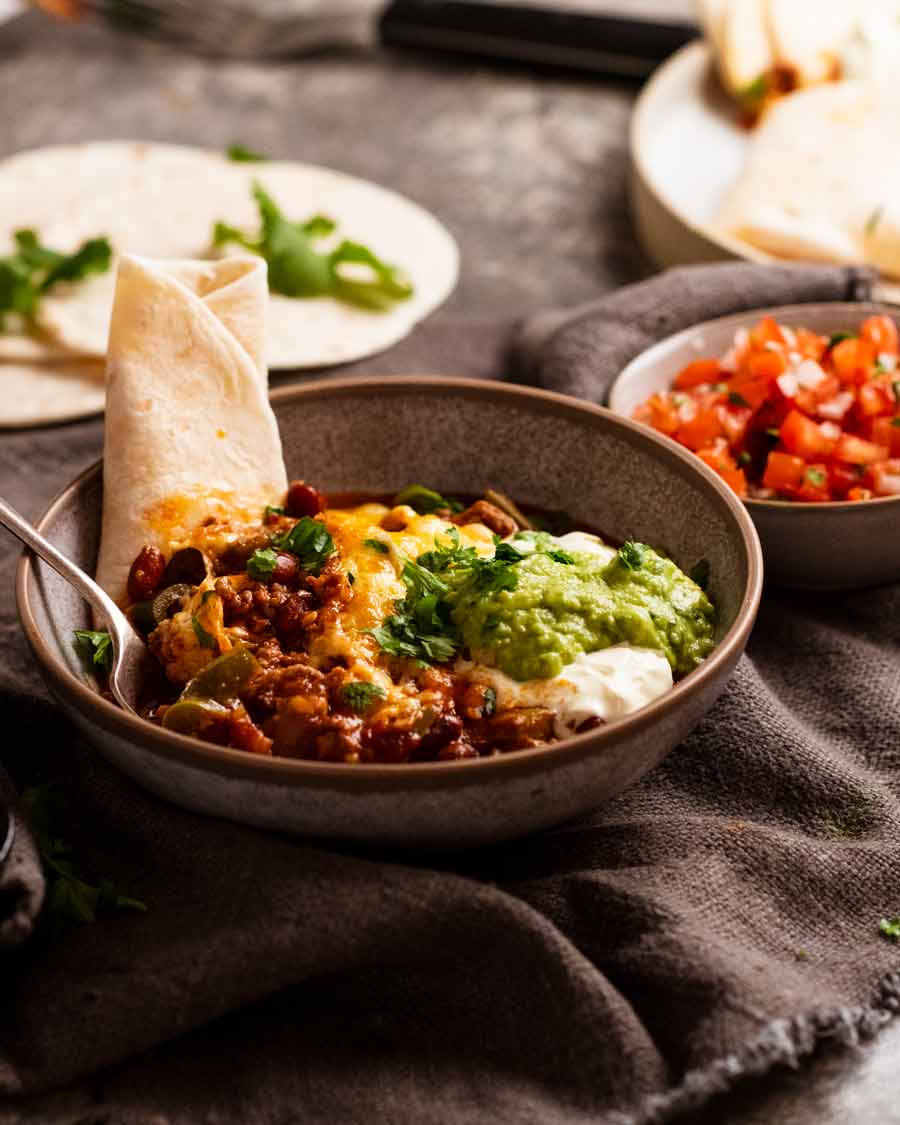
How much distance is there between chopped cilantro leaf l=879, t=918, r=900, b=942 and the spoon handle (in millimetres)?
1663

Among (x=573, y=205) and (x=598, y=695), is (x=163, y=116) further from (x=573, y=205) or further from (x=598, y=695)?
(x=598, y=695)

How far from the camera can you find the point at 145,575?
10.3 ft

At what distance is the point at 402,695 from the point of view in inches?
108

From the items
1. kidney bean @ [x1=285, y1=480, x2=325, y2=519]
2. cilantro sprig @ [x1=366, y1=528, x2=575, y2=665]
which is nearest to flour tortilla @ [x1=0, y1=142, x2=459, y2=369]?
kidney bean @ [x1=285, y1=480, x2=325, y2=519]

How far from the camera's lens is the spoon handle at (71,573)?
2.98m

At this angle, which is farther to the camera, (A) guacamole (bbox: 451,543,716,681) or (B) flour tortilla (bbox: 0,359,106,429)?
(B) flour tortilla (bbox: 0,359,106,429)

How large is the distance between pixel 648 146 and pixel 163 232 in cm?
204

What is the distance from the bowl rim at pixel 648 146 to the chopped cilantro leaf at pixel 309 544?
7.43 feet

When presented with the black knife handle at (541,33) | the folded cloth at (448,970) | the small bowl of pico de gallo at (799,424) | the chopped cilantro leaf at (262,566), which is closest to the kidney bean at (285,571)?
the chopped cilantro leaf at (262,566)

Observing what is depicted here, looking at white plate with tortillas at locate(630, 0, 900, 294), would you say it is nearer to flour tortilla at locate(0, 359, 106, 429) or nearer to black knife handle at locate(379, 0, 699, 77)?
black knife handle at locate(379, 0, 699, 77)

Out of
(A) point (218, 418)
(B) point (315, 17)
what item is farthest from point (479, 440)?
(B) point (315, 17)

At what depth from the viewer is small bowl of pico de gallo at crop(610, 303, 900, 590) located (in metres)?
3.65

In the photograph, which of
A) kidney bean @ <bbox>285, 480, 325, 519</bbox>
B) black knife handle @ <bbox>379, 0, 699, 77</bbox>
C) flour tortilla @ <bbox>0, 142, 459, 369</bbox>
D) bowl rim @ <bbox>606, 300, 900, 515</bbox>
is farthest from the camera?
black knife handle @ <bbox>379, 0, 699, 77</bbox>

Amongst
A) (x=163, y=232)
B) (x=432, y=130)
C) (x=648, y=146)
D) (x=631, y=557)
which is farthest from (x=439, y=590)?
(x=432, y=130)
